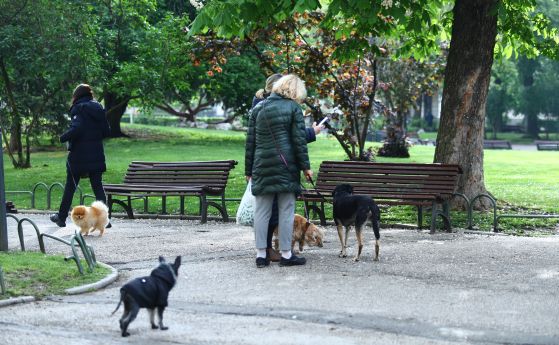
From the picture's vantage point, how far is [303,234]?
10781 mm

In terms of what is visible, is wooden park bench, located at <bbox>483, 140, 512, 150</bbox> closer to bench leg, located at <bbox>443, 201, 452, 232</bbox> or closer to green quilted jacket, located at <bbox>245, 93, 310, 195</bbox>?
bench leg, located at <bbox>443, 201, 452, 232</bbox>

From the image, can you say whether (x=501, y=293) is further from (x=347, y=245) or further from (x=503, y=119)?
(x=503, y=119)

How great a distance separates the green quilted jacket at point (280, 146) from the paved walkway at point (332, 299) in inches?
34.5

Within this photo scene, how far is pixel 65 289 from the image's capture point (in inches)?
340

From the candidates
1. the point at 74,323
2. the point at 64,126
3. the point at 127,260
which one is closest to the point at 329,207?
the point at 127,260

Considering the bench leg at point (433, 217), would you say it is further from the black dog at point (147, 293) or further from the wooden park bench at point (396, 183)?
the black dog at point (147, 293)

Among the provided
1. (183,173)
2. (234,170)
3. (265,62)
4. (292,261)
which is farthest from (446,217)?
(234,170)

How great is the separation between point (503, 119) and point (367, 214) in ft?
207

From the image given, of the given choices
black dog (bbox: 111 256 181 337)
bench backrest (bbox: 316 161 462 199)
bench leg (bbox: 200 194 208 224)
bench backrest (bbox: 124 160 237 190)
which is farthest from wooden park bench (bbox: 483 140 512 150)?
black dog (bbox: 111 256 181 337)

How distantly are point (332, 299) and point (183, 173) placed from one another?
733 cm

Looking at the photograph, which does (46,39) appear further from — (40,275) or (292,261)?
(40,275)

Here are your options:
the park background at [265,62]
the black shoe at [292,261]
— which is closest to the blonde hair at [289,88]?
the black shoe at [292,261]

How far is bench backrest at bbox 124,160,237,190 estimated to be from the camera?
1459 cm

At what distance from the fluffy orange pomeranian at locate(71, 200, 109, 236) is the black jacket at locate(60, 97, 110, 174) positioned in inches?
29.4
